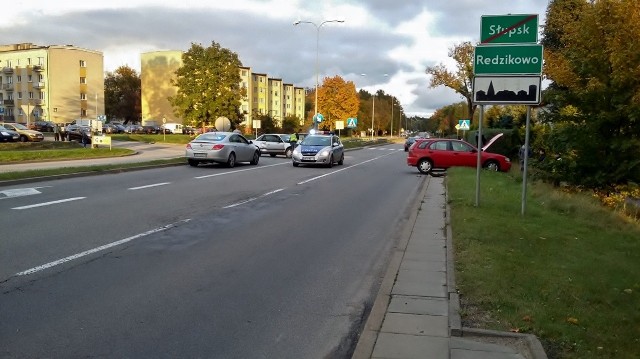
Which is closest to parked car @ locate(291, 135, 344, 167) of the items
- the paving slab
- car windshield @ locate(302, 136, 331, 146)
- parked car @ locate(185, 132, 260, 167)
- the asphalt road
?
car windshield @ locate(302, 136, 331, 146)

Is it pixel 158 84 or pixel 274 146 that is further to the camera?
pixel 158 84

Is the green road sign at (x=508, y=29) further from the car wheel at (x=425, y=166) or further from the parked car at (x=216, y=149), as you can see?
the parked car at (x=216, y=149)

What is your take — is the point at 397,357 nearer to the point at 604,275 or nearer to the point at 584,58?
the point at 604,275

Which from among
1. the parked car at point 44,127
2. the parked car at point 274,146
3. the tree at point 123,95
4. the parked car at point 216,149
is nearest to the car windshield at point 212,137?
the parked car at point 216,149

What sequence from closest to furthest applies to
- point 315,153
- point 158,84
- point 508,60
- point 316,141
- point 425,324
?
point 425,324
point 508,60
point 315,153
point 316,141
point 158,84

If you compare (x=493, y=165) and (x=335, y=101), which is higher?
(x=335, y=101)

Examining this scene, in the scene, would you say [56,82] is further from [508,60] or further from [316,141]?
[508,60]

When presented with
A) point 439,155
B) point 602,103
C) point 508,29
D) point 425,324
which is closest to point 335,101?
point 439,155

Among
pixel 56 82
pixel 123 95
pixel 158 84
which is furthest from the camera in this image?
pixel 123 95

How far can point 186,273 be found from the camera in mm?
6312

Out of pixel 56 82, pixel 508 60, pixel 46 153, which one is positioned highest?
pixel 56 82

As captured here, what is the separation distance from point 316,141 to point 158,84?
8131 centimetres

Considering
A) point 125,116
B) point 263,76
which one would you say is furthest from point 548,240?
point 263,76

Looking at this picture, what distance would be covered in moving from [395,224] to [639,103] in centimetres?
875
